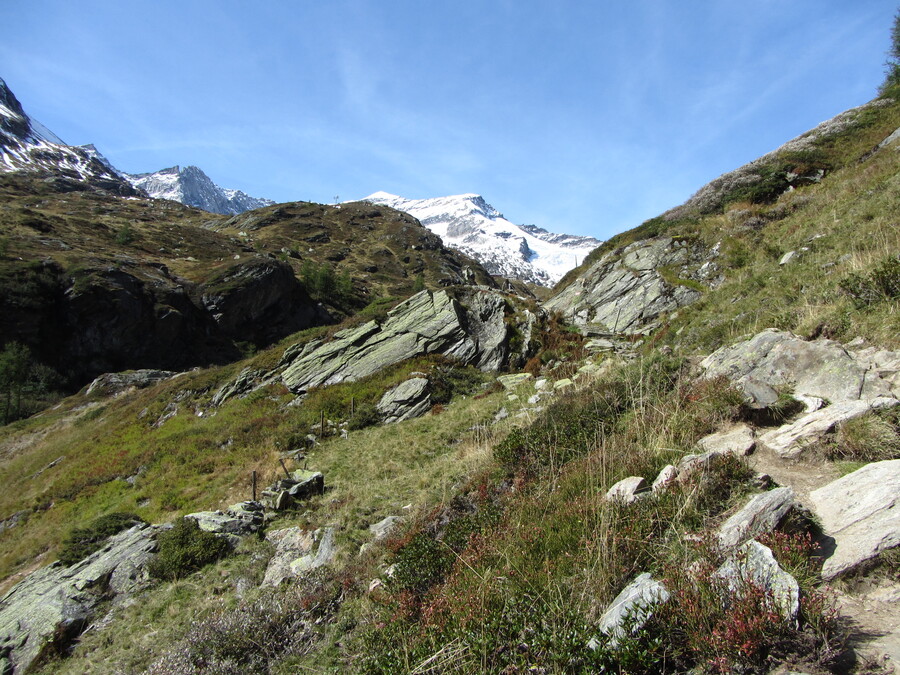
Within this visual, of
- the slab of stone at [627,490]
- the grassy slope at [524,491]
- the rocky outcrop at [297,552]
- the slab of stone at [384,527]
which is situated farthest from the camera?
the rocky outcrop at [297,552]

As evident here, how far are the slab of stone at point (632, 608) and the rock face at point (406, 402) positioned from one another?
1352cm

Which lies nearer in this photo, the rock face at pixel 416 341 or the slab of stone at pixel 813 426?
the slab of stone at pixel 813 426

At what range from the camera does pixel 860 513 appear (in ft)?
11.0

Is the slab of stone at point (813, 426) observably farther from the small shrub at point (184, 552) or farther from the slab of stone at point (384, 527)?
the small shrub at point (184, 552)

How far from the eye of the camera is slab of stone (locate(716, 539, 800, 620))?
2584mm

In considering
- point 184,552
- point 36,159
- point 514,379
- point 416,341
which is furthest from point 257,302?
point 36,159

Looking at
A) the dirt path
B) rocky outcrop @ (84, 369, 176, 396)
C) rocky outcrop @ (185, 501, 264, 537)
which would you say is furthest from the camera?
rocky outcrop @ (84, 369, 176, 396)

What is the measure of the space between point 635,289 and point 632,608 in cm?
Answer: 2172

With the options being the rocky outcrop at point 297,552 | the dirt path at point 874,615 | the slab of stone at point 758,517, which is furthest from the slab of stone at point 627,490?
the rocky outcrop at point 297,552

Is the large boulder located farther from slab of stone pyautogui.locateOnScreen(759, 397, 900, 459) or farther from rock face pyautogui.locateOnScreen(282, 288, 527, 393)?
rock face pyautogui.locateOnScreen(282, 288, 527, 393)

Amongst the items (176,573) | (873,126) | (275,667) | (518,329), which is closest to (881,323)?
(275,667)

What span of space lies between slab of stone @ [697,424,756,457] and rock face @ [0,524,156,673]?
1120cm

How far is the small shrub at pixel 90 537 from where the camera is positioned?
10.1 metres

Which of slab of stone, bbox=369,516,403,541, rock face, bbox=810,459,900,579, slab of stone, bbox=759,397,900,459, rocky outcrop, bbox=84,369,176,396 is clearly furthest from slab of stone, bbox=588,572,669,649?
rocky outcrop, bbox=84,369,176,396
